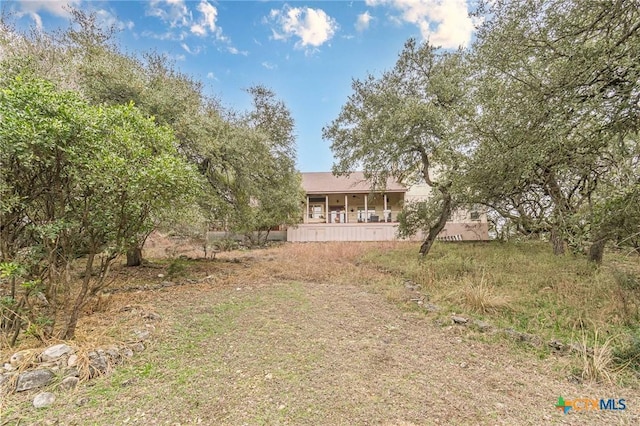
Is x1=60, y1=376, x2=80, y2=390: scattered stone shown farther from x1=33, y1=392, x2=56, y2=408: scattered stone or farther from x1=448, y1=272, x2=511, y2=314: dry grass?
x1=448, y1=272, x2=511, y2=314: dry grass

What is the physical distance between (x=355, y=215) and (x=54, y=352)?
20.0m

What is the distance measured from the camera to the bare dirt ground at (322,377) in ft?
7.36

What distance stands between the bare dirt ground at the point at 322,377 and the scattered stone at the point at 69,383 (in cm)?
11

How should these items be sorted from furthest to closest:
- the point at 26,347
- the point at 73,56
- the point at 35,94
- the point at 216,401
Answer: the point at 73,56
the point at 26,347
the point at 35,94
the point at 216,401

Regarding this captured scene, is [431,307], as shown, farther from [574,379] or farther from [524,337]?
[574,379]

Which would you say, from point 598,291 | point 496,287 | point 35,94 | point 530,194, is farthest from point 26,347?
point 530,194

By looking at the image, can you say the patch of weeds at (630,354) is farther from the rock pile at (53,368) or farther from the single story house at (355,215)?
the single story house at (355,215)

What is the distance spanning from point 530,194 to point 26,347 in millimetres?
11246

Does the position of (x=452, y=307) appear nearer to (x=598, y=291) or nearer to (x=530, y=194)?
(x=598, y=291)

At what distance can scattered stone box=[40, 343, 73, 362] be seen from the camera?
279cm

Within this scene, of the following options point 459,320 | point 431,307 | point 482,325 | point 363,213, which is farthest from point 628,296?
point 363,213

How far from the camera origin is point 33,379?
254 centimetres

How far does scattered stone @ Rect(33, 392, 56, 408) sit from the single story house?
14.6 metres

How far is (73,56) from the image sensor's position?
7090mm
